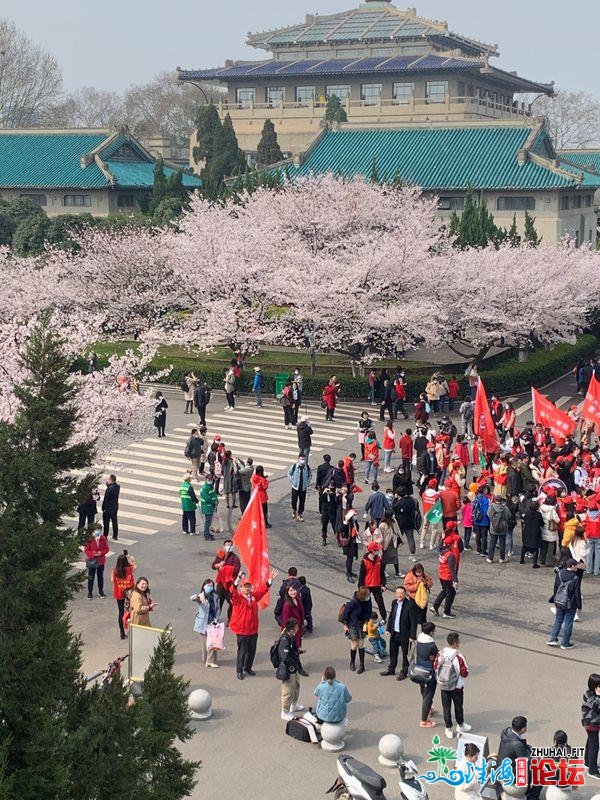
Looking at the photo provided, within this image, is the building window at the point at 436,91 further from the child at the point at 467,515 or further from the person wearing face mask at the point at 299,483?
the child at the point at 467,515

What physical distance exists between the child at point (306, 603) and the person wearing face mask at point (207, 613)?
1270 millimetres

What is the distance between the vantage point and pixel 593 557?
69.8 ft

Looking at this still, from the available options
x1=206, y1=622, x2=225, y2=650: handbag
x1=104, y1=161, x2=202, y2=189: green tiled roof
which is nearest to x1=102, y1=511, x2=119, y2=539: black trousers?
x1=206, y1=622, x2=225, y2=650: handbag

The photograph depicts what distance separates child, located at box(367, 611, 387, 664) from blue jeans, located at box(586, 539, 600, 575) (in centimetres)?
567

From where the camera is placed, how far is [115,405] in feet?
85.0

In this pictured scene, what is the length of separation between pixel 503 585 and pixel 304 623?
14.5 feet

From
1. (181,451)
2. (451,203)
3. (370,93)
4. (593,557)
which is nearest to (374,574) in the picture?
(593,557)

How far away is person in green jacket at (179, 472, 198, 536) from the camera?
22516 millimetres

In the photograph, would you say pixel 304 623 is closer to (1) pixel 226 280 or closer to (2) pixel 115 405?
(2) pixel 115 405

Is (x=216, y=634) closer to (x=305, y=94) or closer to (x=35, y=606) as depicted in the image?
(x=35, y=606)

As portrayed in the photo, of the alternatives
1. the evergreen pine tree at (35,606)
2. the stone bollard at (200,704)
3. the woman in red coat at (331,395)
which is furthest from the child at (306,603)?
the woman in red coat at (331,395)

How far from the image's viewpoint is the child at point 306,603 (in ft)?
56.3

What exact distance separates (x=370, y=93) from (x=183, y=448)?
195 feet

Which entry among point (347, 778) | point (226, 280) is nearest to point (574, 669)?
point (347, 778)
